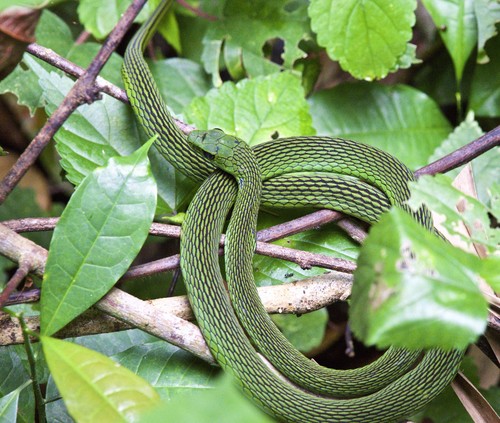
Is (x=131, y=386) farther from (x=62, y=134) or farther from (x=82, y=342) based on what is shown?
(x=62, y=134)

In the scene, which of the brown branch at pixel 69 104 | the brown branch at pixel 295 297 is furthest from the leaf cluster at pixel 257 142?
the brown branch at pixel 69 104

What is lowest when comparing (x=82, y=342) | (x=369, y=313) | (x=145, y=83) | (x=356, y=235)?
(x=82, y=342)

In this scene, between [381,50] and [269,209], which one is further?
[381,50]

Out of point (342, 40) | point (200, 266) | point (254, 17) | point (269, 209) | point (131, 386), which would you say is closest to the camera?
point (131, 386)

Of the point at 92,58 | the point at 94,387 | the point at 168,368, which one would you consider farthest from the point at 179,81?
the point at 94,387

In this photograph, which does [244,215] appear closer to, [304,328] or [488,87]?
[304,328]

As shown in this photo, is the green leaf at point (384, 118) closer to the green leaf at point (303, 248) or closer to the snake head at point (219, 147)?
the snake head at point (219, 147)

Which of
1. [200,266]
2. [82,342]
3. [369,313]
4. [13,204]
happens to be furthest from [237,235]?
[13,204]
